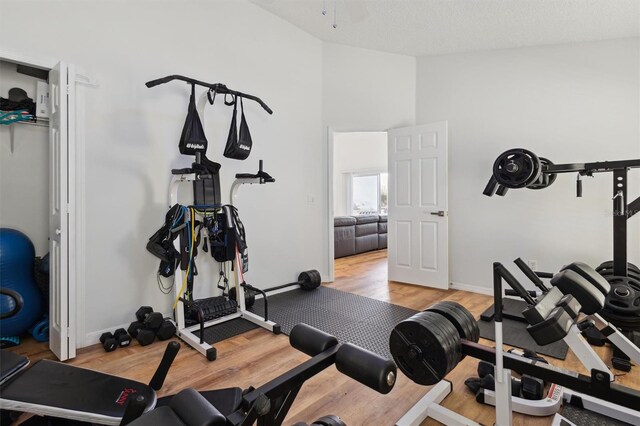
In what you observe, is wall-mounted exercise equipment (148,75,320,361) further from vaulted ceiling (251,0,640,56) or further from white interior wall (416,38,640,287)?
white interior wall (416,38,640,287)

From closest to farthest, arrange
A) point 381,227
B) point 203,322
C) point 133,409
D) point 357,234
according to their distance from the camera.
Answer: point 133,409
point 203,322
point 357,234
point 381,227

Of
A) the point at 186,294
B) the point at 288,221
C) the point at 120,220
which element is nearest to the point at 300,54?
the point at 288,221

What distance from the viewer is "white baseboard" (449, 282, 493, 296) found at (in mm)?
3911

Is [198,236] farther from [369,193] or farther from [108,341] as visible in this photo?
[369,193]

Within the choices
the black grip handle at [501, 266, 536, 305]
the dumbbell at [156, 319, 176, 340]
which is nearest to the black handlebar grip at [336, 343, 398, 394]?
the black grip handle at [501, 266, 536, 305]

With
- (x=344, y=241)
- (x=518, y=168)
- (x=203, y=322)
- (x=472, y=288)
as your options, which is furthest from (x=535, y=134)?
(x=203, y=322)

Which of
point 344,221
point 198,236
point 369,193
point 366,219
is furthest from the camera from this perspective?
point 369,193

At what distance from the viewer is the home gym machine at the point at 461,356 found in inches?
51.6

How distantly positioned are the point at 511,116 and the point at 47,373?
457 cm

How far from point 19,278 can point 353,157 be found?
772 cm

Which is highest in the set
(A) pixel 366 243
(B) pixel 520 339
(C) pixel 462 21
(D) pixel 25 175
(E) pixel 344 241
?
(C) pixel 462 21

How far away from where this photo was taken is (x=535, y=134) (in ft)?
12.0

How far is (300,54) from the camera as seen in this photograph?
409 cm

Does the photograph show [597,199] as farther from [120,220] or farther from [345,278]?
[120,220]
